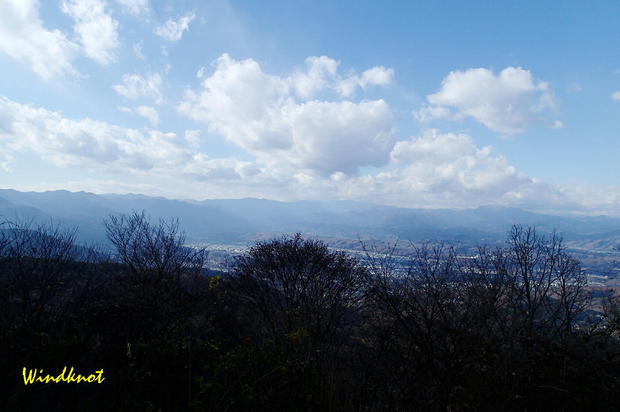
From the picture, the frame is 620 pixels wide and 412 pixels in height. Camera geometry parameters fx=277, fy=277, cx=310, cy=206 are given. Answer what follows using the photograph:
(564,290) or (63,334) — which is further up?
(63,334)

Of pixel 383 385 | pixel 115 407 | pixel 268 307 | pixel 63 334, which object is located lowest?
pixel 268 307

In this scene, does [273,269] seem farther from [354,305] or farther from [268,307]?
[354,305]

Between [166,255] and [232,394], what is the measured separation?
51.7ft

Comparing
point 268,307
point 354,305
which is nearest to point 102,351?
point 268,307

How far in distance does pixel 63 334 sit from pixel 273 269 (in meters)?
12.0

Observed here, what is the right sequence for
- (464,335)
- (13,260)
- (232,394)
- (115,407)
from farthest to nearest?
(13,260), (464,335), (232,394), (115,407)

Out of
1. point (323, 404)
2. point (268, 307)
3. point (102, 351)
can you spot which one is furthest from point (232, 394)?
point (268, 307)

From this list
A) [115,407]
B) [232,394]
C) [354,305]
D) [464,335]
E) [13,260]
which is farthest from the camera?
[354,305]

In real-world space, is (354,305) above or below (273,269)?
below

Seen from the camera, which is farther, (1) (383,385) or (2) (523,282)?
(2) (523,282)

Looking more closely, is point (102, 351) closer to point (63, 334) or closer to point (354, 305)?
point (63, 334)

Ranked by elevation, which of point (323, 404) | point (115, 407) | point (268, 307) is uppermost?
point (115, 407)

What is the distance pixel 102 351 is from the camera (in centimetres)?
571

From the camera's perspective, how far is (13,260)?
1301cm
